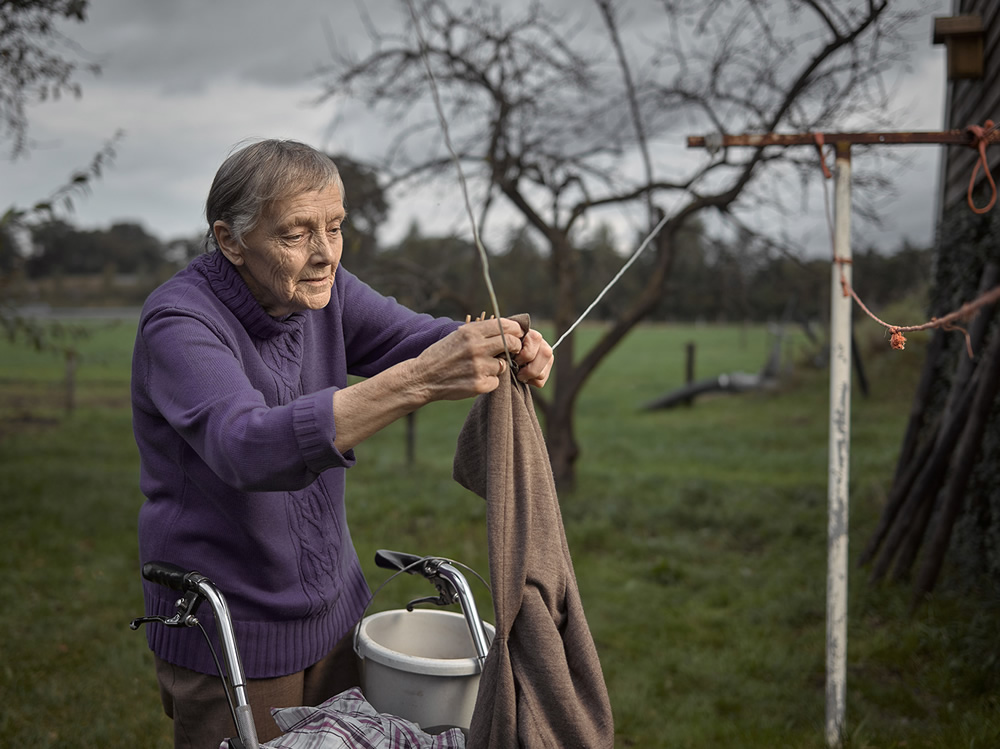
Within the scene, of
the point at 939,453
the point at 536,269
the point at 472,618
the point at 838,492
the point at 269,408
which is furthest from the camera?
the point at 536,269

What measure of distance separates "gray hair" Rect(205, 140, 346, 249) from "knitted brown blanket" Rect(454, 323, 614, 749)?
63cm

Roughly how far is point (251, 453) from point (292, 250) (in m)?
0.54

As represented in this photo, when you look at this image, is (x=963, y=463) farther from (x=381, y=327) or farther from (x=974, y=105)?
(x=381, y=327)

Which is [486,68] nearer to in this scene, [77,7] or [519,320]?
[77,7]

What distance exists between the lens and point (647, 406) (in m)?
16.1

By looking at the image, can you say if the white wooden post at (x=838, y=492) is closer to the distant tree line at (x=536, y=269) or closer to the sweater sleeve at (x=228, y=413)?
the sweater sleeve at (x=228, y=413)

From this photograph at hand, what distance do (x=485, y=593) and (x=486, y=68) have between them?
4222 mm

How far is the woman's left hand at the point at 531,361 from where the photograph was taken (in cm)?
178

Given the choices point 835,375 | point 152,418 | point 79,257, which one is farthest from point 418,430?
point 79,257

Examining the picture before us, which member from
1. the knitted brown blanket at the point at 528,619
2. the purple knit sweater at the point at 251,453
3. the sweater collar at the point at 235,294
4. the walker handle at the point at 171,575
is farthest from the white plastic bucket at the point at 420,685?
the sweater collar at the point at 235,294

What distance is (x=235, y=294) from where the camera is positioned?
1828 millimetres

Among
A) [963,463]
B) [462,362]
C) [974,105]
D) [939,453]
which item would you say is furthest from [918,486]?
[462,362]

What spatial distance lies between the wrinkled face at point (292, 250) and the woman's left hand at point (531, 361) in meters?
0.49

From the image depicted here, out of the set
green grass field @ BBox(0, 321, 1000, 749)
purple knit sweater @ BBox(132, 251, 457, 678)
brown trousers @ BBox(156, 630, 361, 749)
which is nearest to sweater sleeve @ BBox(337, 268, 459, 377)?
purple knit sweater @ BBox(132, 251, 457, 678)
